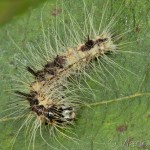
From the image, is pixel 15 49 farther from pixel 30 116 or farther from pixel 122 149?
pixel 122 149

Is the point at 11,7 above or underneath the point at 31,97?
above

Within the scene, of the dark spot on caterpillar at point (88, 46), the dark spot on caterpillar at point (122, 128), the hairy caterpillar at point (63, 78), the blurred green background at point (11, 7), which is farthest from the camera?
the blurred green background at point (11, 7)

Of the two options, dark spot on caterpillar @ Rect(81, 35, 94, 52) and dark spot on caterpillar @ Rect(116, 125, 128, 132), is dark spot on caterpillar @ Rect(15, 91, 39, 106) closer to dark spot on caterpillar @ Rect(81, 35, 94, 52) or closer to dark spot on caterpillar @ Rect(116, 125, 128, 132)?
dark spot on caterpillar @ Rect(81, 35, 94, 52)

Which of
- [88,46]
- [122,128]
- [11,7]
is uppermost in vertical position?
[11,7]

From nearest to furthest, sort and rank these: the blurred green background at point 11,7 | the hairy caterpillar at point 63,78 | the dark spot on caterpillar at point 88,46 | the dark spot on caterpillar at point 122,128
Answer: the dark spot on caterpillar at point 122,128
the hairy caterpillar at point 63,78
the dark spot on caterpillar at point 88,46
the blurred green background at point 11,7

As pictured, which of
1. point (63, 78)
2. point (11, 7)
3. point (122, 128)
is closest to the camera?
point (122, 128)

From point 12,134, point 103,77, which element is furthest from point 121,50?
point 12,134

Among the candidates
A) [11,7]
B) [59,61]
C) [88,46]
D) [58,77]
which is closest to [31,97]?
[58,77]

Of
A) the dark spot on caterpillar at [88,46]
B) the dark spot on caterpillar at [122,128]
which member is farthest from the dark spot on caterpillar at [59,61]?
the dark spot on caterpillar at [122,128]

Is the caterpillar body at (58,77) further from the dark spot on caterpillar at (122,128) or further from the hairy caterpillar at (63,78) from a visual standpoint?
the dark spot on caterpillar at (122,128)

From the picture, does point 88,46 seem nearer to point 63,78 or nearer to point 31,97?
point 63,78
